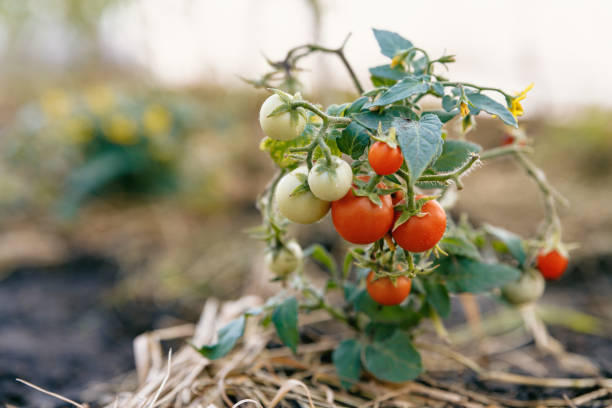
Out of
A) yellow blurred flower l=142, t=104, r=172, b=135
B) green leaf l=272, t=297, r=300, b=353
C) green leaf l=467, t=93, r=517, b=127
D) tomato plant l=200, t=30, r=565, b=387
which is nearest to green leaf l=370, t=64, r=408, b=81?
tomato plant l=200, t=30, r=565, b=387

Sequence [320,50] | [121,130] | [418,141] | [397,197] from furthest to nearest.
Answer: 1. [121,130]
2. [320,50]
3. [397,197]
4. [418,141]

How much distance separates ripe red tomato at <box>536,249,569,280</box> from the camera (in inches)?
30.6

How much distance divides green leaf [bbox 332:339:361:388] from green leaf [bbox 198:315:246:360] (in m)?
0.18

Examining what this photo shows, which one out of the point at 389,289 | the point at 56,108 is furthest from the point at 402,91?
the point at 56,108

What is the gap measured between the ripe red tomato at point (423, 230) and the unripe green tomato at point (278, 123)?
0.58ft

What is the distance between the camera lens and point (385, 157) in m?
0.49

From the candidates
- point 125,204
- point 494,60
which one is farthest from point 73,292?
point 494,60

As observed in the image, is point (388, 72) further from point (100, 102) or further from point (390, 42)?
point (100, 102)

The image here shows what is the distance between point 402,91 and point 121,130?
207cm

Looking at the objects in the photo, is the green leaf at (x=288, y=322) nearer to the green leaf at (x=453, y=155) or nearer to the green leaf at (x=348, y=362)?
the green leaf at (x=348, y=362)

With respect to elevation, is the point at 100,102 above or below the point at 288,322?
above

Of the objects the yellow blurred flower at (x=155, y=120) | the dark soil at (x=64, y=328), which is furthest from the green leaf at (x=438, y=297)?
the yellow blurred flower at (x=155, y=120)

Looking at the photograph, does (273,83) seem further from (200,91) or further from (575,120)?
(200,91)

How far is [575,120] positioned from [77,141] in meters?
3.07
